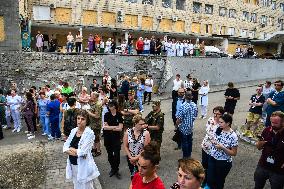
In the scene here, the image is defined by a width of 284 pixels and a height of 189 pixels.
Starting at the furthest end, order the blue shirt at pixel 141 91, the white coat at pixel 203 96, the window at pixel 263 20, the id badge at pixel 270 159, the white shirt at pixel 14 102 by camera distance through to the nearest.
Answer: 1. the window at pixel 263 20
2. the blue shirt at pixel 141 91
3. the white coat at pixel 203 96
4. the white shirt at pixel 14 102
5. the id badge at pixel 270 159

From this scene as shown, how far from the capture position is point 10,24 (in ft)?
66.3

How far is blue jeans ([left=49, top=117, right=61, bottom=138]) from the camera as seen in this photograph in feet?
37.8

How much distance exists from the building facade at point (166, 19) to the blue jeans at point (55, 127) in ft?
51.4

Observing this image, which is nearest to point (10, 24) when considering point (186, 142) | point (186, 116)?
point (186, 116)

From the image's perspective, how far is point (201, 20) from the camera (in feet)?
147

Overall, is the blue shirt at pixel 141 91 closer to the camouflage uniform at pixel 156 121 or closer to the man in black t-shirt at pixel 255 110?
the man in black t-shirt at pixel 255 110

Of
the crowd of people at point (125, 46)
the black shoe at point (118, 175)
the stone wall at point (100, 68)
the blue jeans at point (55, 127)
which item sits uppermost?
the crowd of people at point (125, 46)

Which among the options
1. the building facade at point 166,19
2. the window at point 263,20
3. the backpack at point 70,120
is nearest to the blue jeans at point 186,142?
the backpack at point 70,120

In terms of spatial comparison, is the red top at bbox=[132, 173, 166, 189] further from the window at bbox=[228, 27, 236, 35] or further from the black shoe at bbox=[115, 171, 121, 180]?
the window at bbox=[228, 27, 236, 35]

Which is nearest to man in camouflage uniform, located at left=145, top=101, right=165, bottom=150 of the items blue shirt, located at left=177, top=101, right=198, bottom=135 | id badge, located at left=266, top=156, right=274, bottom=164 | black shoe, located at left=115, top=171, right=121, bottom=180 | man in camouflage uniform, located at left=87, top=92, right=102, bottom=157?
blue shirt, located at left=177, top=101, right=198, bottom=135

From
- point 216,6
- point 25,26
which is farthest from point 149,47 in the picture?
point 216,6

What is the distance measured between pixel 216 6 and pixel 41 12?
26.2m

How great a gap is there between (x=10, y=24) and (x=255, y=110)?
16.5 metres

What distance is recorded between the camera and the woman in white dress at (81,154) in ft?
18.9
